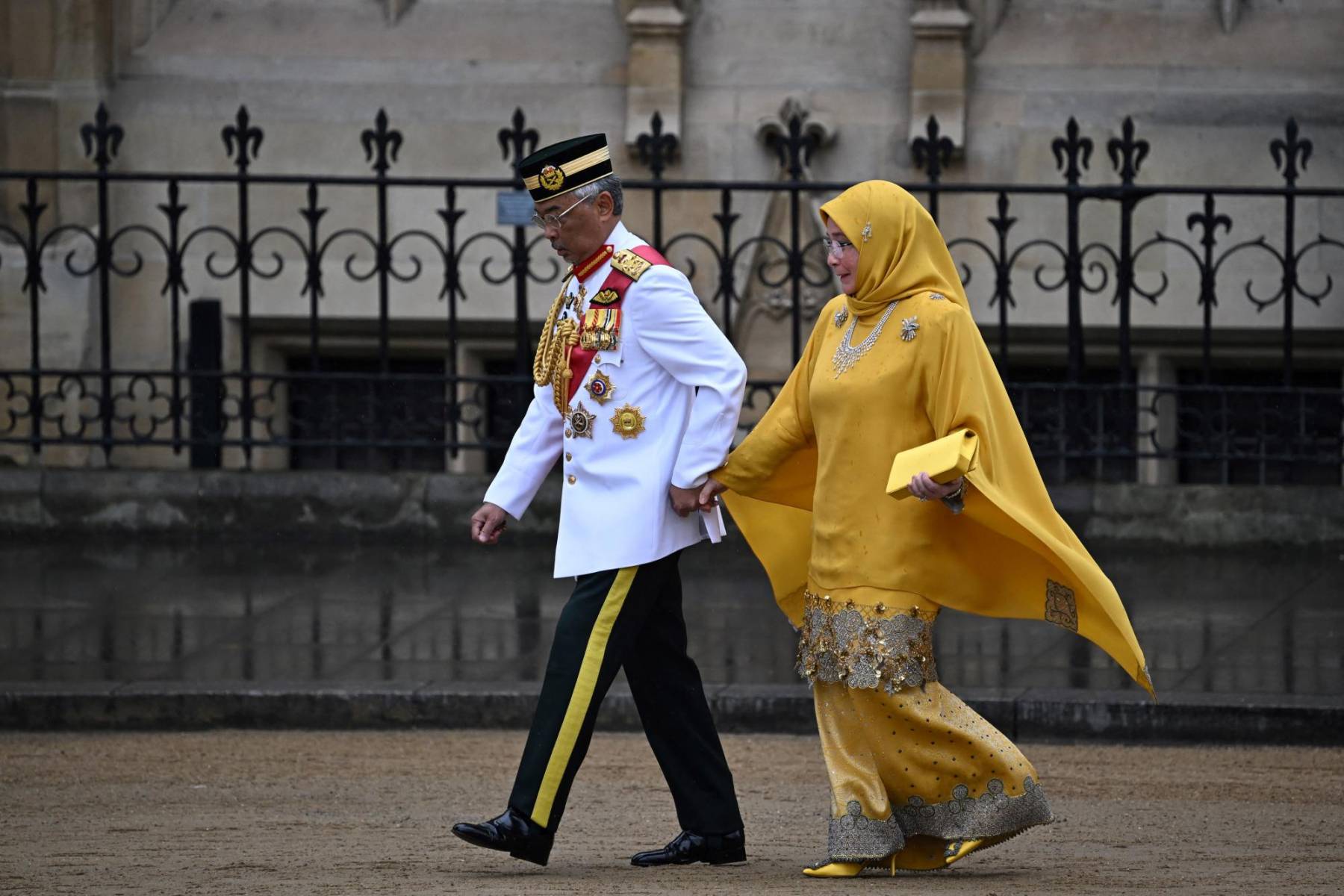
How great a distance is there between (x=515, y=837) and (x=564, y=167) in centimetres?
157

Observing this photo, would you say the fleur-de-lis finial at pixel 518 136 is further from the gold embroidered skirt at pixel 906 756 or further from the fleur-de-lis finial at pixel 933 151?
the gold embroidered skirt at pixel 906 756

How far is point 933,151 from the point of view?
10.2 meters

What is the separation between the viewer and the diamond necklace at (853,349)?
16.8 feet

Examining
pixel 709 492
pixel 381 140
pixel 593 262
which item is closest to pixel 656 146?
pixel 381 140

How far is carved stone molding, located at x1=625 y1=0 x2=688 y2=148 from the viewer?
12047mm

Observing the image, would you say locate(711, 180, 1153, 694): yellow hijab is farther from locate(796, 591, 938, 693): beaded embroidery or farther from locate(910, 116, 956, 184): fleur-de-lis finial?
locate(910, 116, 956, 184): fleur-de-lis finial

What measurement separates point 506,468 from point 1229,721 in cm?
267

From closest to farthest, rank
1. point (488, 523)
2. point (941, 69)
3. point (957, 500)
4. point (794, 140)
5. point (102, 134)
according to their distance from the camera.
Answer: point (957, 500), point (488, 523), point (794, 140), point (102, 134), point (941, 69)

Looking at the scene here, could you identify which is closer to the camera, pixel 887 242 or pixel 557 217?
pixel 887 242

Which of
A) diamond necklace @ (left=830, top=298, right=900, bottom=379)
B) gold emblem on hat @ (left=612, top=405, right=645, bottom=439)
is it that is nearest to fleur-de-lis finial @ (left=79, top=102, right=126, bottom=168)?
gold emblem on hat @ (left=612, top=405, right=645, bottom=439)

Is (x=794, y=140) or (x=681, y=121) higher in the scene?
(x=681, y=121)

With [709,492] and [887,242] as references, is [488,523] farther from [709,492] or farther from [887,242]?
[887,242]

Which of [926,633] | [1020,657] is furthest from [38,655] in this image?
[926,633]

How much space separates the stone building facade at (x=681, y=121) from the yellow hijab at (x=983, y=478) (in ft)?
20.8
